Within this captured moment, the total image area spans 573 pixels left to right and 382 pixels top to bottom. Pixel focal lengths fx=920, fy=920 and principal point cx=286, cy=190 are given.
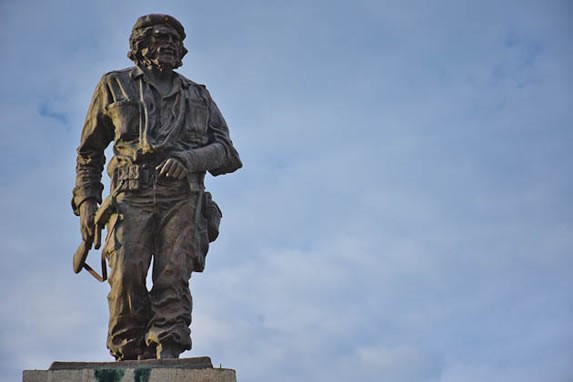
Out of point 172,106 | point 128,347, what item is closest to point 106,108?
point 172,106

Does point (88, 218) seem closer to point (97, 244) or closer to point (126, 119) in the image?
point (97, 244)

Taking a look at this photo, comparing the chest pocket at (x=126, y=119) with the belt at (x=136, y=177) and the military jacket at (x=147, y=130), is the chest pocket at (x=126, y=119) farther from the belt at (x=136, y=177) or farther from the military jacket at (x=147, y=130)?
the belt at (x=136, y=177)

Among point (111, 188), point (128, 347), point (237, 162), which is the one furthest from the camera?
point (237, 162)

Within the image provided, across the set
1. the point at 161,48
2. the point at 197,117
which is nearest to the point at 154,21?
the point at 161,48

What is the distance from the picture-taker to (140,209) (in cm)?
887

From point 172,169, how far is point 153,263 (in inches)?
36.3

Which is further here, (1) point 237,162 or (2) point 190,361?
(1) point 237,162

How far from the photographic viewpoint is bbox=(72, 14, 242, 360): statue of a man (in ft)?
28.2

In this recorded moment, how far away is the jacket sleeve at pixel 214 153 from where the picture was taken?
29.8 ft

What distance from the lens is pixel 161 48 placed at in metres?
9.44

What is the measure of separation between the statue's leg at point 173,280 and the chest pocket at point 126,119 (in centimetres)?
85

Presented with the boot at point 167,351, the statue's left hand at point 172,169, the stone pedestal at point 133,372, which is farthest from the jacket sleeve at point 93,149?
the stone pedestal at point 133,372

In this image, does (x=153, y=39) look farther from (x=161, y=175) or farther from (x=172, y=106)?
(x=161, y=175)

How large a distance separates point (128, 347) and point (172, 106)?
8.23 ft
